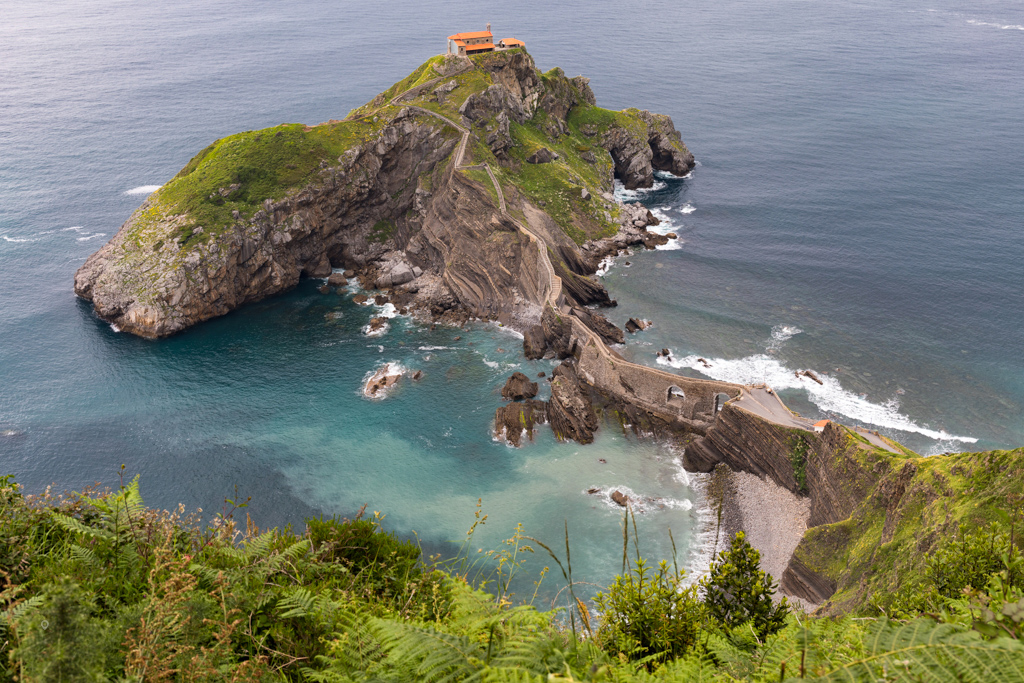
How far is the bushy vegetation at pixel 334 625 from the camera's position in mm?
8109

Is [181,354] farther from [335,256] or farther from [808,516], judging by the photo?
[808,516]

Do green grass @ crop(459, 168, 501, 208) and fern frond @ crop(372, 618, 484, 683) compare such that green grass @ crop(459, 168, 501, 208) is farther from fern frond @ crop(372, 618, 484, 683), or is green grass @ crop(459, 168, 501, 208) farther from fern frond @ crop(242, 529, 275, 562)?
fern frond @ crop(372, 618, 484, 683)

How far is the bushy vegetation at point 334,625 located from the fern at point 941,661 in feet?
0.07

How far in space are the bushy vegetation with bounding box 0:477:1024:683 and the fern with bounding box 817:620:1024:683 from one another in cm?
2

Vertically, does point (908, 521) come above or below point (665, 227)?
below

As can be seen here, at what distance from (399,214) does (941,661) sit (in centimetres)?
10168

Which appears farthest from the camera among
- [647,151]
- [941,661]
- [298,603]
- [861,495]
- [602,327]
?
[647,151]

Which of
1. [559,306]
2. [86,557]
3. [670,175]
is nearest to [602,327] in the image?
[559,306]

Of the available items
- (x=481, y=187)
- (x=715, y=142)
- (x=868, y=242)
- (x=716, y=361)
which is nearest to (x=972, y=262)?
(x=868, y=242)

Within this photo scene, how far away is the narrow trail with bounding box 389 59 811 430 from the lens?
192 ft

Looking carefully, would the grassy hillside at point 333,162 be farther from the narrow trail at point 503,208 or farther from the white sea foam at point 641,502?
the white sea foam at point 641,502

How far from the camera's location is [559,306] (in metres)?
77.1

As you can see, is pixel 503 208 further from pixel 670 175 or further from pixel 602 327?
pixel 670 175

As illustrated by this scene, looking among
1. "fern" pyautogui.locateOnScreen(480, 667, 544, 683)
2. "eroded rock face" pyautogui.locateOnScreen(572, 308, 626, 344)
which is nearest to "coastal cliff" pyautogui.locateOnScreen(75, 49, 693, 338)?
"eroded rock face" pyautogui.locateOnScreen(572, 308, 626, 344)
